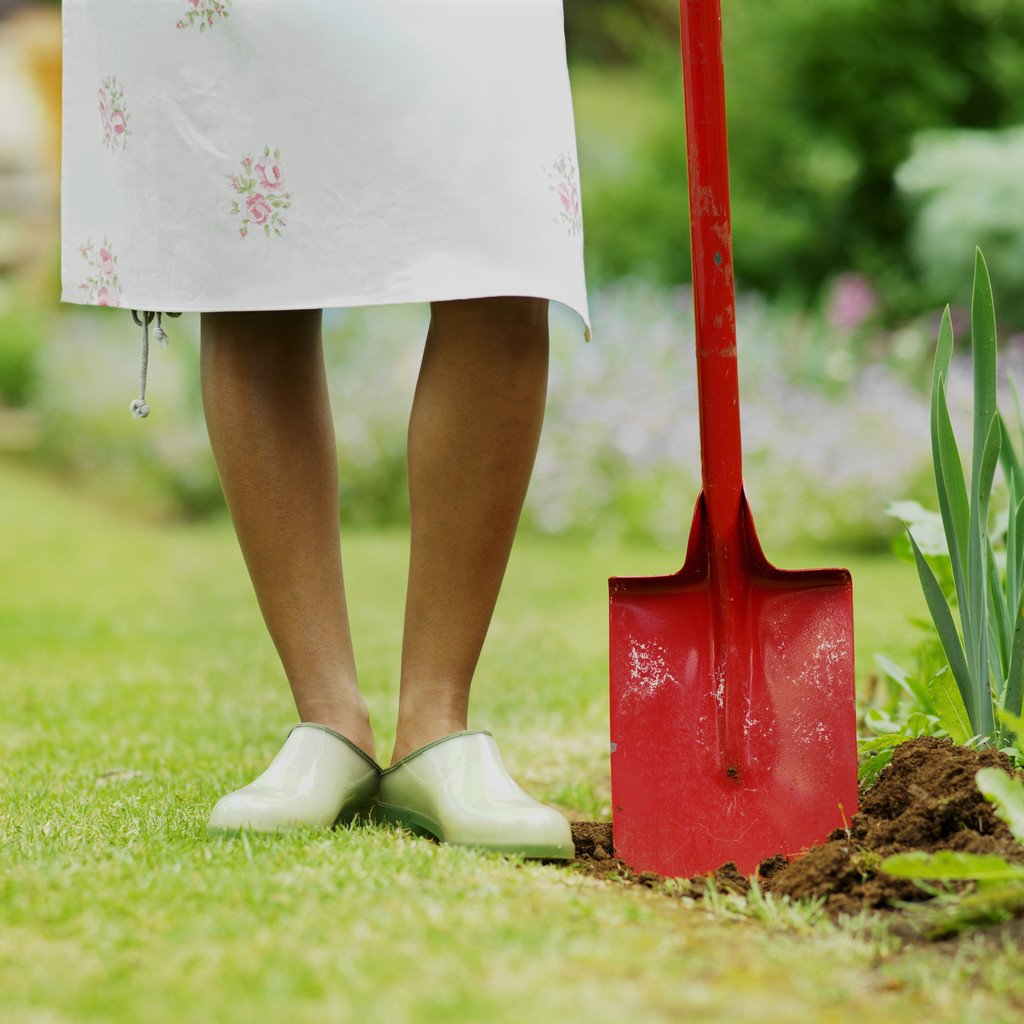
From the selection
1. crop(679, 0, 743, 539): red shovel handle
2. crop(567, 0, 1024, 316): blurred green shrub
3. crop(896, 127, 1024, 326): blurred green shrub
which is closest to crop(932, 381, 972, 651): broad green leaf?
crop(679, 0, 743, 539): red shovel handle

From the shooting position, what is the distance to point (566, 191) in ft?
4.62

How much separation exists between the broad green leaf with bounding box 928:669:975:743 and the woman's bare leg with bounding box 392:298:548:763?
566 mm

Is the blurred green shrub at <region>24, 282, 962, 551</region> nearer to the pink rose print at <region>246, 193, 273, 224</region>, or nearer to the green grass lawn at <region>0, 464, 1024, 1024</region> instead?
the green grass lawn at <region>0, 464, 1024, 1024</region>

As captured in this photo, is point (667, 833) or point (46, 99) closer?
point (667, 833)

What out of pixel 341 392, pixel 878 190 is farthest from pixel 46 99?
pixel 878 190

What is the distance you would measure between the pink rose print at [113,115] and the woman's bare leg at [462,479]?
43 centimetres

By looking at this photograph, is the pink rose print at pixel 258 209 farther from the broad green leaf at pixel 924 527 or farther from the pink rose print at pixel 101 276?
the broad green leaf at pixel 924 527

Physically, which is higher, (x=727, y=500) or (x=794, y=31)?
(x=794, y=31)

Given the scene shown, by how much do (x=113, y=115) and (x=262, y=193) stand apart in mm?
241

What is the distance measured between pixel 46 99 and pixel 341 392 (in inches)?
291

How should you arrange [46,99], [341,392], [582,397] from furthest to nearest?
[46,99] < [341,392] < [582,397]

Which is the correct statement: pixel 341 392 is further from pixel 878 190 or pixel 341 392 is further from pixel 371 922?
pixel 371 922

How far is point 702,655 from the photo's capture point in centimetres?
147

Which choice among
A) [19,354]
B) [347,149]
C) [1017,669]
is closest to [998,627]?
[1017,669]
